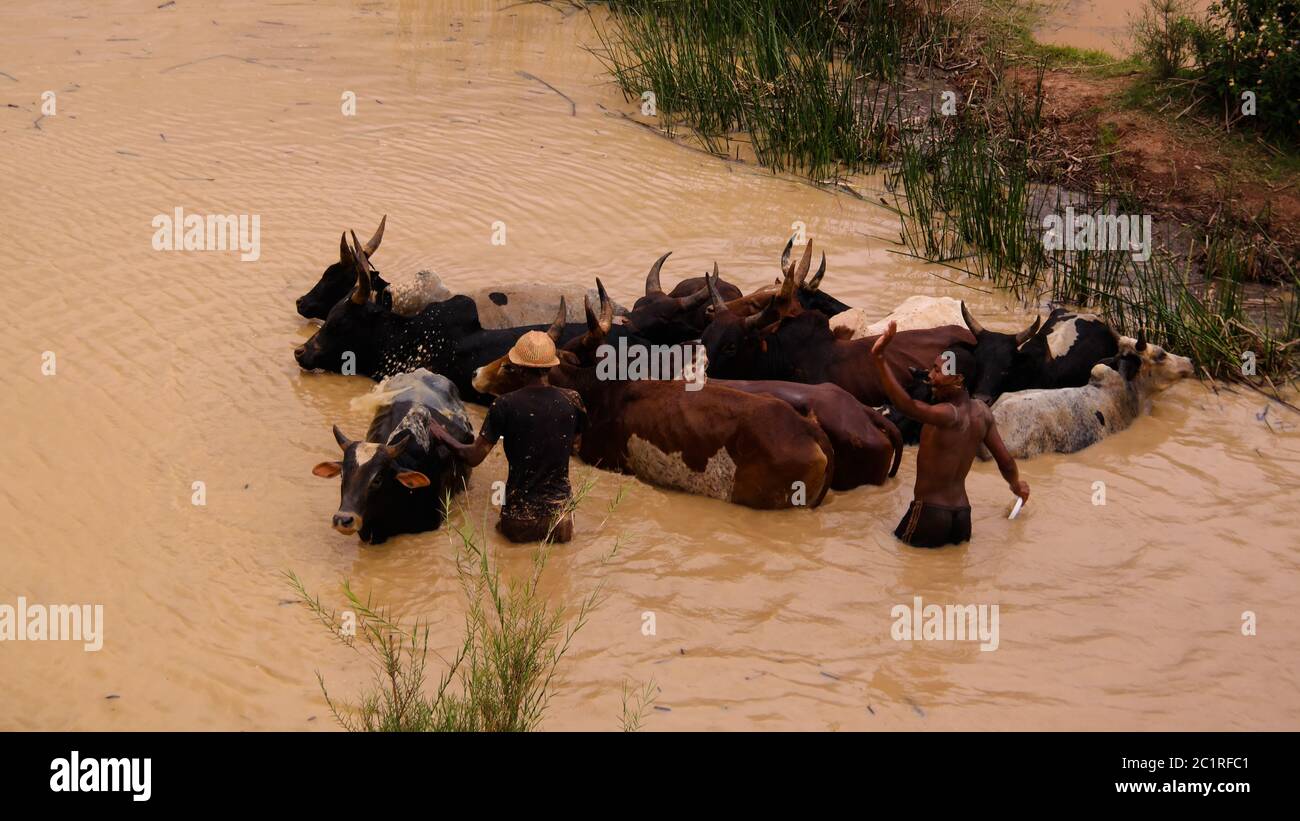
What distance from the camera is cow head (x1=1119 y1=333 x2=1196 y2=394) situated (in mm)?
7293

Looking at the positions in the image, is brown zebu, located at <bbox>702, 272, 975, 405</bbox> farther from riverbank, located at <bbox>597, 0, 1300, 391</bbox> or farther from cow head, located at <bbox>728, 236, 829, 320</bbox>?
riverbank, located at <bbox>597, 0, 1300, 391</bbox>

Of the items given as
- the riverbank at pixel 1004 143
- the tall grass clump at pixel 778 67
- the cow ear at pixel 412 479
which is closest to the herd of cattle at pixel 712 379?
the cow ear at pixel 412 479

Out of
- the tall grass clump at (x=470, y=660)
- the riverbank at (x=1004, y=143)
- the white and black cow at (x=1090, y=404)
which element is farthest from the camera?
the riverbank at (x=1004, y=143)

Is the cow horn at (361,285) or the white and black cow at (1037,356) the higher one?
the cow horn at (361,285)

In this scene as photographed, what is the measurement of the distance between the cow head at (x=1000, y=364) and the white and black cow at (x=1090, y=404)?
165mm

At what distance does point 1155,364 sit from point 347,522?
4464mm

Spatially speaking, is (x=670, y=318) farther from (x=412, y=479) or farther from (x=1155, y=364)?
(x=1155, y=364)

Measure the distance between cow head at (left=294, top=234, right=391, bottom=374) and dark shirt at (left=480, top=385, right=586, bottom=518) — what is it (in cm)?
174

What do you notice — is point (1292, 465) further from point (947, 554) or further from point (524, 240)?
point (524, 240)

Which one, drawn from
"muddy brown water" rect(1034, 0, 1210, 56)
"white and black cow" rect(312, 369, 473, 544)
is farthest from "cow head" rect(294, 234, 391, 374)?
"muddy brown water" rect(1034, 0, 1210, 56)

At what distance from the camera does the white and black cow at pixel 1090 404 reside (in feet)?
22.3

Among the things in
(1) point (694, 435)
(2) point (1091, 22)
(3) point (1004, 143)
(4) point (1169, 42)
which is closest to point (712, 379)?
(1) point (694, 435)

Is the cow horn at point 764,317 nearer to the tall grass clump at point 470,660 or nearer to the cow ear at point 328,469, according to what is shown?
the tall grass clump at point 470,660

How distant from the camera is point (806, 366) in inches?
283
